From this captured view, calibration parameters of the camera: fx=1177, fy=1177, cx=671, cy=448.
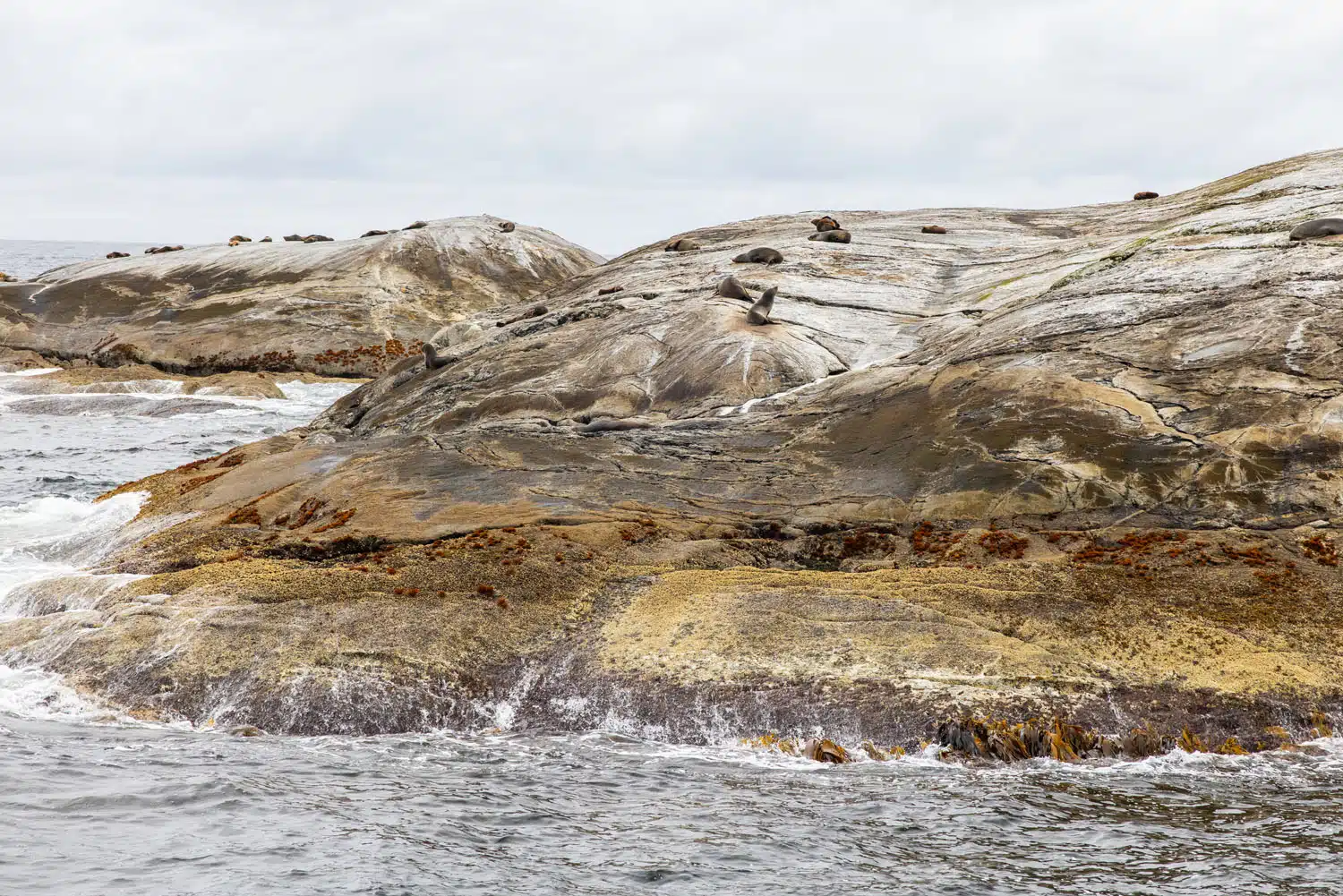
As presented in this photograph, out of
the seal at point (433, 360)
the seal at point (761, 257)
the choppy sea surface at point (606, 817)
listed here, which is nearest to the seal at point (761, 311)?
the seal at point (761, 257)

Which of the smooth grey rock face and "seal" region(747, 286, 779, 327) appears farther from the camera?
"seal" region(747, 286, 779, 327)

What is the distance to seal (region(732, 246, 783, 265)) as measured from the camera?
3241 cm

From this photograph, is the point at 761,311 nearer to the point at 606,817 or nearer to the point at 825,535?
the point at 825,535

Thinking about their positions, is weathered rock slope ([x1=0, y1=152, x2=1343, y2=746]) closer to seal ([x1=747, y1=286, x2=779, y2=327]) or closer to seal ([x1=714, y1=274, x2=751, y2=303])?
seal ([x1=747, y1=286, x2=779, y2=327])

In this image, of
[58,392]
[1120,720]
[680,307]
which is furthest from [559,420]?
[58,392]

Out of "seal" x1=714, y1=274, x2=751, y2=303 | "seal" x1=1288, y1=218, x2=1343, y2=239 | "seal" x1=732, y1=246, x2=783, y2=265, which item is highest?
"seal" x1=732, y1=246, x2=783, y2=265

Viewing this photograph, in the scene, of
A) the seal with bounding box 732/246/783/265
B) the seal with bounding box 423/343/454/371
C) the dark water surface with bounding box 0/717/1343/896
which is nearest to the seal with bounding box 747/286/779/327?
the seal with bounding box 732/246/783/265

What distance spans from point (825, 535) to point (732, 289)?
12.0m

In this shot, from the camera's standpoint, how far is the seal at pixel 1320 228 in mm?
22438

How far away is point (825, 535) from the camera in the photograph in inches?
691

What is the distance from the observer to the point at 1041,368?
19.9 meters

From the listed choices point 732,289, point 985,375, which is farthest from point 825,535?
point 732,289

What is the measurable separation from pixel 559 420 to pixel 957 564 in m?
10.3

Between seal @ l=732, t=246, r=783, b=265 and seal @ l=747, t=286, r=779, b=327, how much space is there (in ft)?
18.9
